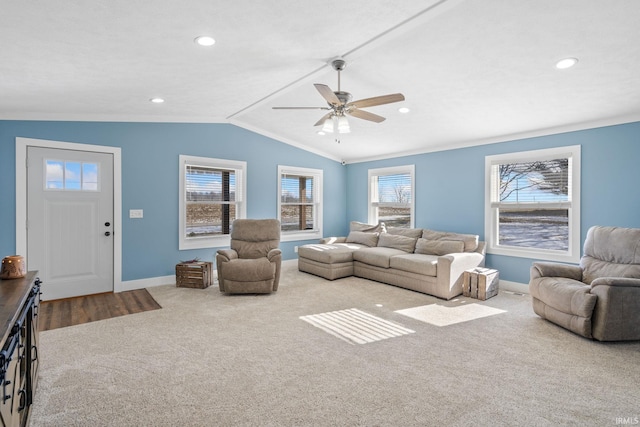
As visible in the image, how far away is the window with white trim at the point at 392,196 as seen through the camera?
6539mm

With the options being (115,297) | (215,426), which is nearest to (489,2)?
(215,426)

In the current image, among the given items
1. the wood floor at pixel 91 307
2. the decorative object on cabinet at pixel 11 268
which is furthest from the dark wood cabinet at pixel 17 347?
the wood floor at pixel 91 307

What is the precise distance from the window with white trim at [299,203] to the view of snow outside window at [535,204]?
3.45 m

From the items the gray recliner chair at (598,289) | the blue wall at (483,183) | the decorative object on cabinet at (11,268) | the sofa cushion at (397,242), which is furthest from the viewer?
the sofa cushion at (397,242)

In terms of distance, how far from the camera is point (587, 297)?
309 cm

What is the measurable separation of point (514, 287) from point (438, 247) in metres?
1.18

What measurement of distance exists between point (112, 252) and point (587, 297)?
563 centimetres

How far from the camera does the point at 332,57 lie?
329 centimetres

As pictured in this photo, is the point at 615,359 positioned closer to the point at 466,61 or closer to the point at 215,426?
the point at 466,61

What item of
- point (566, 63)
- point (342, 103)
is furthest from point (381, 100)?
point (566, 63)

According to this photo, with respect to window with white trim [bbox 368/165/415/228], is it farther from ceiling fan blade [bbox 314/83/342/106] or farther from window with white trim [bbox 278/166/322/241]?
ceiling fan blade [bbox 314/83/342/106]

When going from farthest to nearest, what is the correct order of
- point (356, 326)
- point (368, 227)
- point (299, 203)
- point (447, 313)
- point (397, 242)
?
point (299, 203), point (368, 227), point (397, 242), point (447, 313), point (356, 326)

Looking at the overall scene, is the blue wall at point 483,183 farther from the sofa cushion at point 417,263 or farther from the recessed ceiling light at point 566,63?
the recessed ceiling light at point 566,63

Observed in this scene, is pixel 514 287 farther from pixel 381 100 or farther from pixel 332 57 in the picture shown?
pixel 332 57
